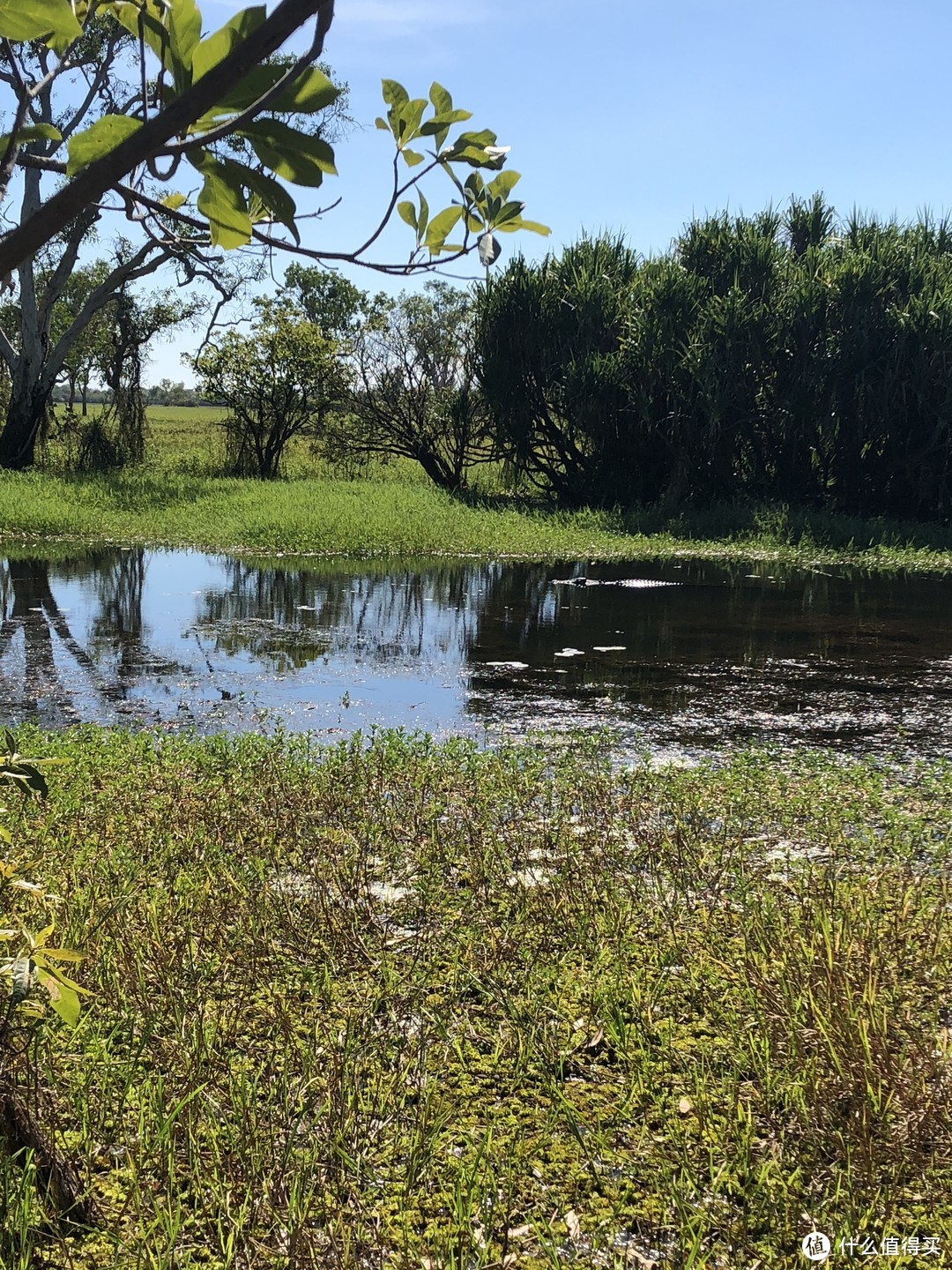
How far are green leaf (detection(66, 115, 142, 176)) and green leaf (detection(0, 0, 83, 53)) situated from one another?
0.08 m

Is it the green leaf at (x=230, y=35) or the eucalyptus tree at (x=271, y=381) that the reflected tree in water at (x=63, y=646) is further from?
the eucalyptus tree at (x=271, y=381)

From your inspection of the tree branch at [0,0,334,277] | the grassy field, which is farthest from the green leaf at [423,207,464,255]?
the grassy field

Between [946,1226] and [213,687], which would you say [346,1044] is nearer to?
[946,1226]

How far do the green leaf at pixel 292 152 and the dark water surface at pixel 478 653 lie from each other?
5068mm

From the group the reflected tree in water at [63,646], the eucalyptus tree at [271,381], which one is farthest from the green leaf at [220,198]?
the eucalyptus tree at [271,381]

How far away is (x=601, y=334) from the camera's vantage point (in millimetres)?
19562

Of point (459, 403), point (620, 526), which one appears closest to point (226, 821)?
point (620, 526)

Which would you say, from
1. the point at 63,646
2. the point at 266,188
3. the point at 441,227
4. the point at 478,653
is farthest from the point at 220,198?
the point at 63,646

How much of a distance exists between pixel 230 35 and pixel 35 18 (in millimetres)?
184

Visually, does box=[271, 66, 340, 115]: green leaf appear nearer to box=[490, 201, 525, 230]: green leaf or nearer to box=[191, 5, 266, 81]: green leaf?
box=[191, 5, 266, 81]: green leaf

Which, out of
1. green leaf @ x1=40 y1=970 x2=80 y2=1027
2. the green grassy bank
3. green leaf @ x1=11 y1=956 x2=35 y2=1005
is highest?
the green grassy bank

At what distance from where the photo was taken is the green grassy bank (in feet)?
50.0

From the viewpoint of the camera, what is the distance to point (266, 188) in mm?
1085

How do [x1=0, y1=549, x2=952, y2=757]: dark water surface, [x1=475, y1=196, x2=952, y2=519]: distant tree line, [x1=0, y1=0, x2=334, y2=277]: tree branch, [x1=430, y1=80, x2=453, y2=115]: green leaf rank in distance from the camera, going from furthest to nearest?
[x1=475, y1=196, x2=952, y2=519]: distant tree line < [x1=0, y1=549, x2=952, y2=757]: dark water surface < [x1=430, y1=80, x2=453, y2=115]: green leaf < [x1=0, y1=0, x2=334, y2=277]: tree branch
